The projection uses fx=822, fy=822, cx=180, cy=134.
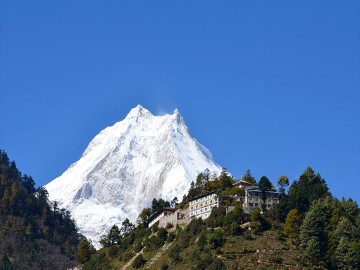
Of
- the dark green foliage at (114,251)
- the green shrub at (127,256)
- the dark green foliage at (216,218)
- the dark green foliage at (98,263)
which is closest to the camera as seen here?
the dark green foliage at (216,218)

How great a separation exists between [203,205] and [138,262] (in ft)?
53.7

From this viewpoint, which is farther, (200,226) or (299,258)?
(200,226)

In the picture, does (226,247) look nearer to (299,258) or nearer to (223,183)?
(299,258)

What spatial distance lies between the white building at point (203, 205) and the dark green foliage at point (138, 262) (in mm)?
12770

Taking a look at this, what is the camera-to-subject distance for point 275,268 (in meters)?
112

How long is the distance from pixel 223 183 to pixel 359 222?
3119 centimetres

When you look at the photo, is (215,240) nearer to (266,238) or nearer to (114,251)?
(266,238)

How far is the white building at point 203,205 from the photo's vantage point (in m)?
138

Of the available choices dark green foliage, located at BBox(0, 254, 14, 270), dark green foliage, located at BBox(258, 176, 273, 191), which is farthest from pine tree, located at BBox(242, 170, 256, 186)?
dark green foliage, located at BBox(0, 254, 14, 270)

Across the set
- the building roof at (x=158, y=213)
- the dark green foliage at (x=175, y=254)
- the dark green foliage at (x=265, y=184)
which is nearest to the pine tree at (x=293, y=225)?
the dark green foliage at (x=265, y=184)

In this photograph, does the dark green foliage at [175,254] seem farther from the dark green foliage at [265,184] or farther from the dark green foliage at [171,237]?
the dark green foliage at [265,184]

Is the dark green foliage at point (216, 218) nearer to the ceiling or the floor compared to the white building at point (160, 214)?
nearer to the floor

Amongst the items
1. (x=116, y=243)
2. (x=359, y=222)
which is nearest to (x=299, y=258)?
(x=359, y=222)

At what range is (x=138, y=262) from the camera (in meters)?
130
